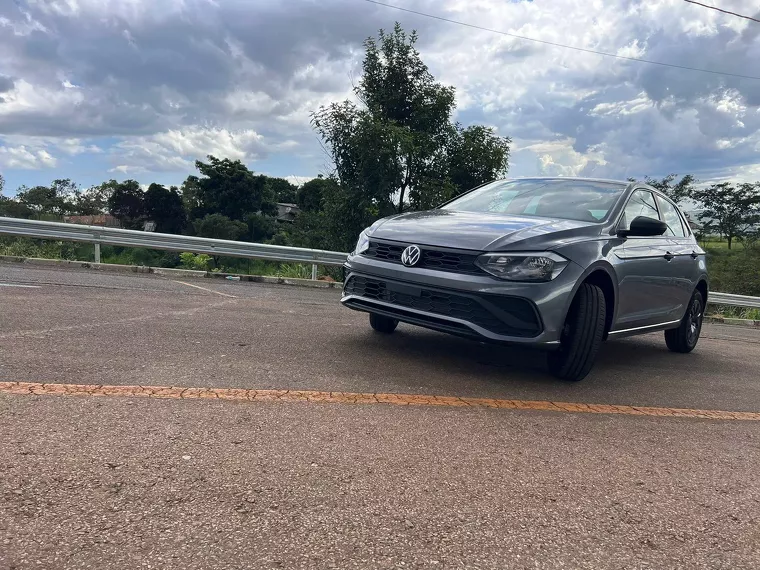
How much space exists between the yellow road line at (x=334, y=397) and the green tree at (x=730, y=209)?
5649 cm

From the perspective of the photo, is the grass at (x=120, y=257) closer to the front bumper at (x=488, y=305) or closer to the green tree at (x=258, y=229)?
the front bumper at (x=488, y=305)

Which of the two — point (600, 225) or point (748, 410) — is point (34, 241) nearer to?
point (600, 225)

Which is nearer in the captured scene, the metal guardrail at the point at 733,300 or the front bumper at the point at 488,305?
the front bumper at the point at 488,305

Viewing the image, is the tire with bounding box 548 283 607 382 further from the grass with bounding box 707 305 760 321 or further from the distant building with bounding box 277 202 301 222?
the distant building with bounding box 277 202 301 222

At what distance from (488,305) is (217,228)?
3490 centimetres

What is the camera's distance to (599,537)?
221cm

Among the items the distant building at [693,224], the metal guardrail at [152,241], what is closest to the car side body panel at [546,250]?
the distant building at [693,224]

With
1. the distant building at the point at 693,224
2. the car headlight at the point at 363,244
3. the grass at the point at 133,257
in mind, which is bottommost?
the grass at the point at 133,257

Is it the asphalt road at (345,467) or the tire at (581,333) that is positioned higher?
the tire at (581,333)

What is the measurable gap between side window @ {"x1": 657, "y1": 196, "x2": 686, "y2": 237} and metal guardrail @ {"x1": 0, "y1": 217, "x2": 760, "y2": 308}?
6.01m

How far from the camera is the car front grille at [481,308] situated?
409cm

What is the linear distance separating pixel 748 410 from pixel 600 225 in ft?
5.72

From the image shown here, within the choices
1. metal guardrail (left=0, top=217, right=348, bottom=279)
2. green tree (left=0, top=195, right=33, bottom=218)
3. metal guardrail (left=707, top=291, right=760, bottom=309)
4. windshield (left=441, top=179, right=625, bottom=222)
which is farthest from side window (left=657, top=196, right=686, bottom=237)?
green tree (left=0, top=195, right=33, bottom=218)

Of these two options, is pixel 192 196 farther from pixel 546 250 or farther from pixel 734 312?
pixel 546 250
